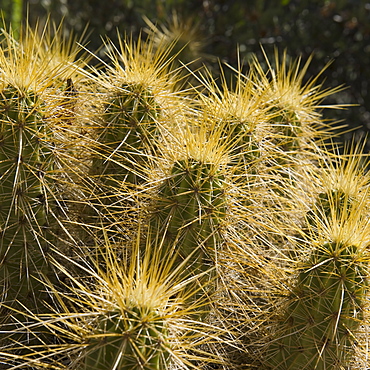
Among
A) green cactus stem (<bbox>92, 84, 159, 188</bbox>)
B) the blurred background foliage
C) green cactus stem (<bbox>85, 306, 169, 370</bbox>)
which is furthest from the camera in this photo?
the blurred background foliage

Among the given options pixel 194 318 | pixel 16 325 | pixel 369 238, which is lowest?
pixel 16 325

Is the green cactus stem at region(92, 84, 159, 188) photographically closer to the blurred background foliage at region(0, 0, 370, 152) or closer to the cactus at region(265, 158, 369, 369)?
the cactus at region(265, 158, 369, 369)

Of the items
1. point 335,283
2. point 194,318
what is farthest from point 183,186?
point 335,283

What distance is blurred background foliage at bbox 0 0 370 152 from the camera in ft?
13.3

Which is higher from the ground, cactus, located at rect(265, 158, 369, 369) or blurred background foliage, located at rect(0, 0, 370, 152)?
blurred background foliage, located at rect(0, 0, 370, 152)

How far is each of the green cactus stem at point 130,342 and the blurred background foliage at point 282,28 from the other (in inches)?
114

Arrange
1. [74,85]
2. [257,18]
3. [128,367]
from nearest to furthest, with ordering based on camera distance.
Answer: [128,367] < [74,85] < [257,18]

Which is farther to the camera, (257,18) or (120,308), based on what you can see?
(257,18)

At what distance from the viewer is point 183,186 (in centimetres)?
154

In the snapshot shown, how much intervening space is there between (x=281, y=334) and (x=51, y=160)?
79 centimetres

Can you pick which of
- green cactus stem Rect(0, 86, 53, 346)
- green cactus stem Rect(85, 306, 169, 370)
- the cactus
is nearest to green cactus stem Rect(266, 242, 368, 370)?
the cactus

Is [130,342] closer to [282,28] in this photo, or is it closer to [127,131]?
[127,131]

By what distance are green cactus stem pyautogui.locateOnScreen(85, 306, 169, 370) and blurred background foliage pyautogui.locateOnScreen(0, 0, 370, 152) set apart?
2904mm

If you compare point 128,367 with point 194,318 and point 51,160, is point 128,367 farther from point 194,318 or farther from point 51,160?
point 51,160
